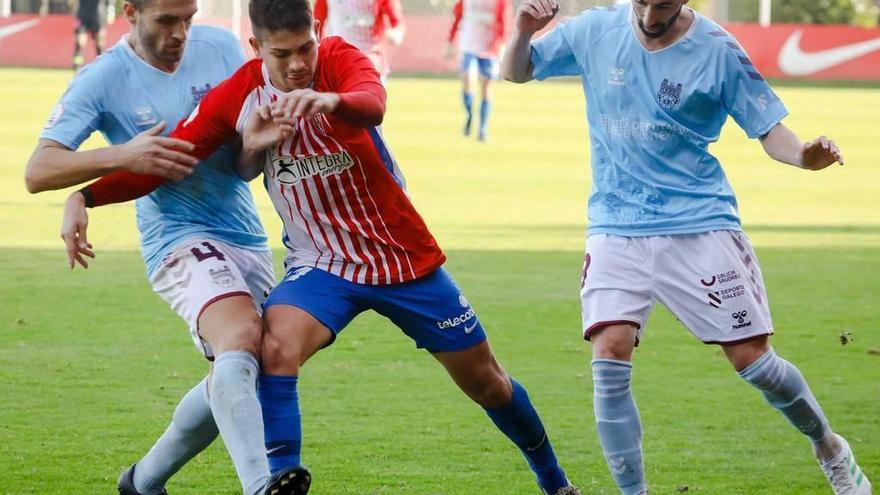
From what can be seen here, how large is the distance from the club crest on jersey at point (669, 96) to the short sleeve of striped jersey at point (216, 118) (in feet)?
5.01

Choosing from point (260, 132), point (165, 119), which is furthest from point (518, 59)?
point (165, 119)

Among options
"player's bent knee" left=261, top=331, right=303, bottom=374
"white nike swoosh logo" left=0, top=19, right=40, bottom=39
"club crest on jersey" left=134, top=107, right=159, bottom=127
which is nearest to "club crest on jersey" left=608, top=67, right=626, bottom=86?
"player's bent knee" left=261, top=331, right=303, bottom=374

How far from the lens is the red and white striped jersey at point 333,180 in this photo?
5449mm

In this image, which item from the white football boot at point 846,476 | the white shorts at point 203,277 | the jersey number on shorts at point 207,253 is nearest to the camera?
the white shorts at point 203,277

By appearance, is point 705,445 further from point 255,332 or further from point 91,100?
point 91,100

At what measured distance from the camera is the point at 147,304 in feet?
33.9

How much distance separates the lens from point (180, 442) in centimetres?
576

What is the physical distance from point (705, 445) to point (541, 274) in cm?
484

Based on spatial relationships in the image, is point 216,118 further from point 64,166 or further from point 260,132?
point 64,166

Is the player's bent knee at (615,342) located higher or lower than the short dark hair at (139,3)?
lower

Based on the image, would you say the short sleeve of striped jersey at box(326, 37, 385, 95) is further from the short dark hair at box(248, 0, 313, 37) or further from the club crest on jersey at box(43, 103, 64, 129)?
the club crest on jersey at box(43, 103, 64, 129)

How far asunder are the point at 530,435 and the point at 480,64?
19.5m

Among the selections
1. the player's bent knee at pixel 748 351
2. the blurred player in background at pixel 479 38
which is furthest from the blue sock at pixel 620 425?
the blurred player in background at pixel 479 38

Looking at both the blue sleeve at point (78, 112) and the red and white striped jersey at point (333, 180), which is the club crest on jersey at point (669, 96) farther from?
the blue sleeve at point (78, 112)
